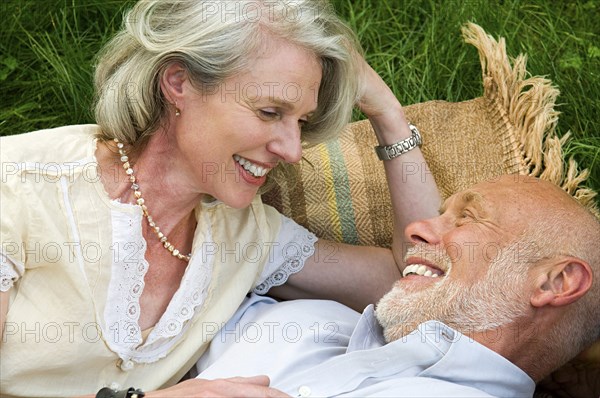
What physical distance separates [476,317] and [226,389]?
717 millimetres

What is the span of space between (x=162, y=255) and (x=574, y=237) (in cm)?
119

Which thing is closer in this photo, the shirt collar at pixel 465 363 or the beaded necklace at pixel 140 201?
the shirt collar at pixel 465 363

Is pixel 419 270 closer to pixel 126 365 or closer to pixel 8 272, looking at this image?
pixel 126 365

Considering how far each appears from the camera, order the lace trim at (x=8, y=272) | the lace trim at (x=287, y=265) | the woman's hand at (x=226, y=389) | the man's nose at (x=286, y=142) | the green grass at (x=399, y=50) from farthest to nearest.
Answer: the green grass at (x=399, y=50), the lace trim at (x=287, y=265), the man's nose at (x=286, y=142), the lace trim at (x=8, y=272), the woman's hand at (x=226, y=389)

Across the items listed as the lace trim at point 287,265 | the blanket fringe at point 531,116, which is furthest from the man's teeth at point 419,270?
the blanket fringe at point 531,116

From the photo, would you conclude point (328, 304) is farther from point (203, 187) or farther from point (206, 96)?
point (206, 96)

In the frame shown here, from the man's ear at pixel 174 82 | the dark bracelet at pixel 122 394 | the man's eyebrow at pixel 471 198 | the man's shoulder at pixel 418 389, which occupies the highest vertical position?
the man's ear at pixel 174 82

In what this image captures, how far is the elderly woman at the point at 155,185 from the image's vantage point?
2545 millimetres

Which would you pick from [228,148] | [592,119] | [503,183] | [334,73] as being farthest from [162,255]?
[592,119]

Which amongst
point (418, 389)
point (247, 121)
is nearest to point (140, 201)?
point (247, 121)

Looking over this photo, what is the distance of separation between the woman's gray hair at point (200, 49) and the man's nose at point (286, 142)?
207 mm

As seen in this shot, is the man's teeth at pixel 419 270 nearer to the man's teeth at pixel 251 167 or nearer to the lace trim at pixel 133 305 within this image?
the man's teeth at pixel 251 167

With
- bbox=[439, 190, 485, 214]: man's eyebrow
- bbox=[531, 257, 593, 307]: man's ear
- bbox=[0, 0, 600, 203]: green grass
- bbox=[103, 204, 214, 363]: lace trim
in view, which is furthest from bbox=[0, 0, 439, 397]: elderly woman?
bbox=[0, 0, 600, 203]: green grass

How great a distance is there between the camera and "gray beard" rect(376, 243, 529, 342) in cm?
257
